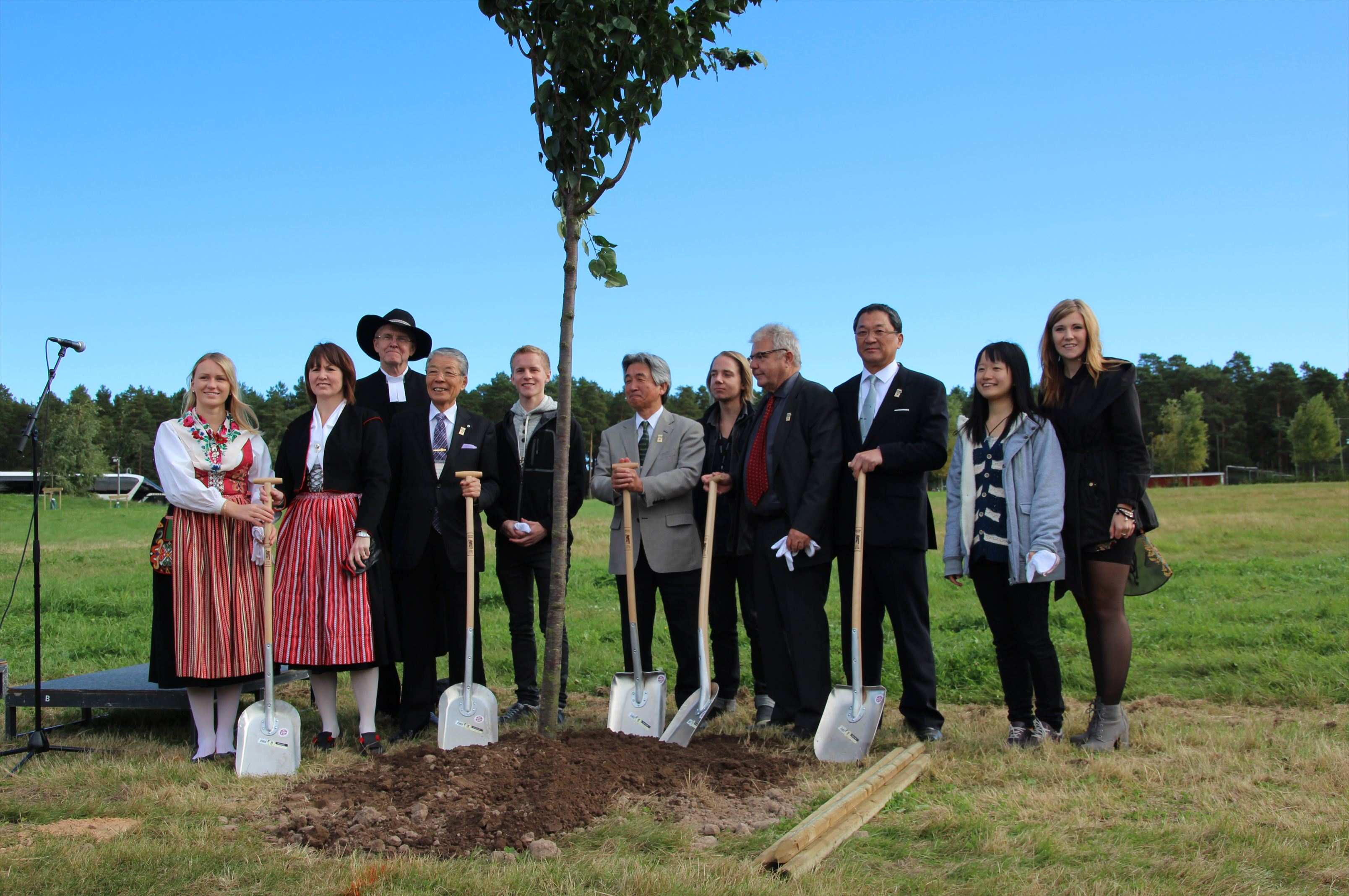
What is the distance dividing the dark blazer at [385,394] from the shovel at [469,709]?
109 cm

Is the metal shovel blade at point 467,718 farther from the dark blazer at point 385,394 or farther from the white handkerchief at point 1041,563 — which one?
the white handkerchief at point 1041,563

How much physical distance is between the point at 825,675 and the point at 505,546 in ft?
7.14

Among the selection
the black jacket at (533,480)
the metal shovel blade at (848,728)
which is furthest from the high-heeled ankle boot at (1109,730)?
the black jacket at (533,480)

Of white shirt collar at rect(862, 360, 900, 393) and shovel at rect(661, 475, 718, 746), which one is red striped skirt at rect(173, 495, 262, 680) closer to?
shovel at rect(661, 475, 718, 746)

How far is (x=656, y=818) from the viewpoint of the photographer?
398 centimetres

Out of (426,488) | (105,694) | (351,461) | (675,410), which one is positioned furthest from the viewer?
(675,410)

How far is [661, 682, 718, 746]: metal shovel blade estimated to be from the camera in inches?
208

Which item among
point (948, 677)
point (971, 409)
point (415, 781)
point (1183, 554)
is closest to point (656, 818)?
point (415, 781)

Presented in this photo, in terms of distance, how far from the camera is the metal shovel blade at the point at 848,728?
4.91 metres

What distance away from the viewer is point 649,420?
6254mm

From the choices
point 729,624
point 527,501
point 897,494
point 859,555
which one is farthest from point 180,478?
point 897,494

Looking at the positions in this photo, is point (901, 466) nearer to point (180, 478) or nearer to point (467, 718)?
point (467, 718)

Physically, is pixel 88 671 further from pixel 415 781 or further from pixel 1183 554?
pixel 1183 554

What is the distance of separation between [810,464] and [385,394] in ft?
9.45
